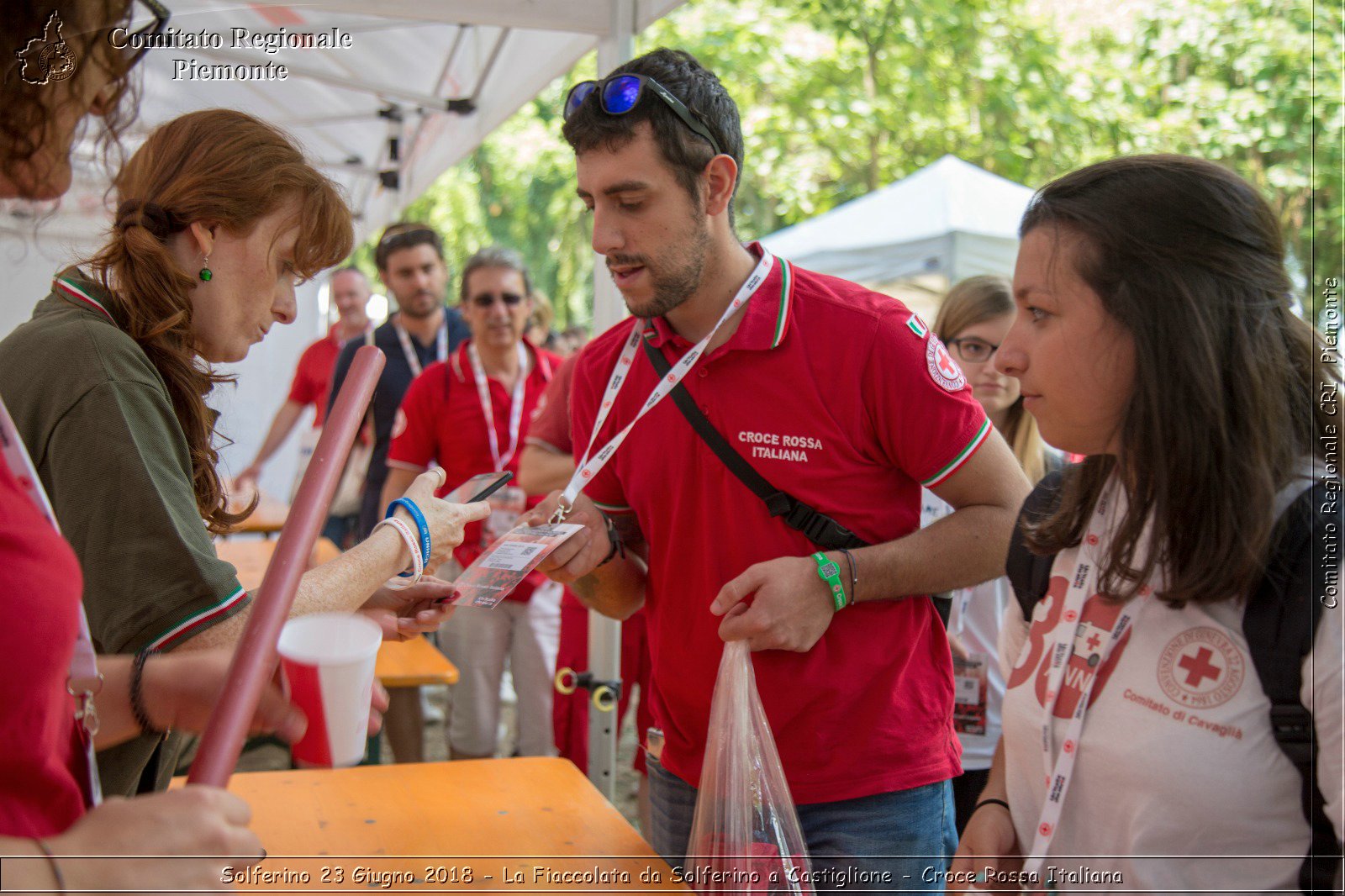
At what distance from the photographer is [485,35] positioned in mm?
5430

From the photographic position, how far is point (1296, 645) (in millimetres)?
1310

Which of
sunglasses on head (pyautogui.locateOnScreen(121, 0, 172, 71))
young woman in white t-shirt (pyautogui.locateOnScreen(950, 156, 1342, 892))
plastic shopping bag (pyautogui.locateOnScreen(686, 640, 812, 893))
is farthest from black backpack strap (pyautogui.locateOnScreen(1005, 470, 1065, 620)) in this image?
sunglasses on head (pyautogui.locateOnScreen(121, 0, 172, 71))

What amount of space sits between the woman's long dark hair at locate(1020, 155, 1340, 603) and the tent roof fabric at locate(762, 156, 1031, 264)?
5.87m

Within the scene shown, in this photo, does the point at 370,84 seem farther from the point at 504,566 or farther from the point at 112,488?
the point at 112,488

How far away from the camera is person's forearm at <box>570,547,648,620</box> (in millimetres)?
2326

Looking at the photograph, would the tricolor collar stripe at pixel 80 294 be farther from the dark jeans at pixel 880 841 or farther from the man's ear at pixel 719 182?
the dark jeans at pixel 880 841

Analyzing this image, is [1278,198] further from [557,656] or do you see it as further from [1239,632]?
[1239,632]

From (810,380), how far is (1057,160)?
13913 mm

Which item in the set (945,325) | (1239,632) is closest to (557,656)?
(945,325)

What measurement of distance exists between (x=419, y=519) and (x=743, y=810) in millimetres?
751

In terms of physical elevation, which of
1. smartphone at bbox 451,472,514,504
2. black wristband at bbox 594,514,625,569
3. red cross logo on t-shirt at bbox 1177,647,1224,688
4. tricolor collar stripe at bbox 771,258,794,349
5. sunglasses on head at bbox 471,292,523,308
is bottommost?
red cross logo on t-shirt at bbox 1177,647,1224,688

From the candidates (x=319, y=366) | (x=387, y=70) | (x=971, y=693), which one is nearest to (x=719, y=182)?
(x=971, y=693)

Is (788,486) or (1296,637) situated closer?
(1296,637)

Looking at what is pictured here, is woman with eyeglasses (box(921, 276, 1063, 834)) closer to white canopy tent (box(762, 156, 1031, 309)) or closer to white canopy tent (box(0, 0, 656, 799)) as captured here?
white canopy tent (box(0, 0, 656, 799))
